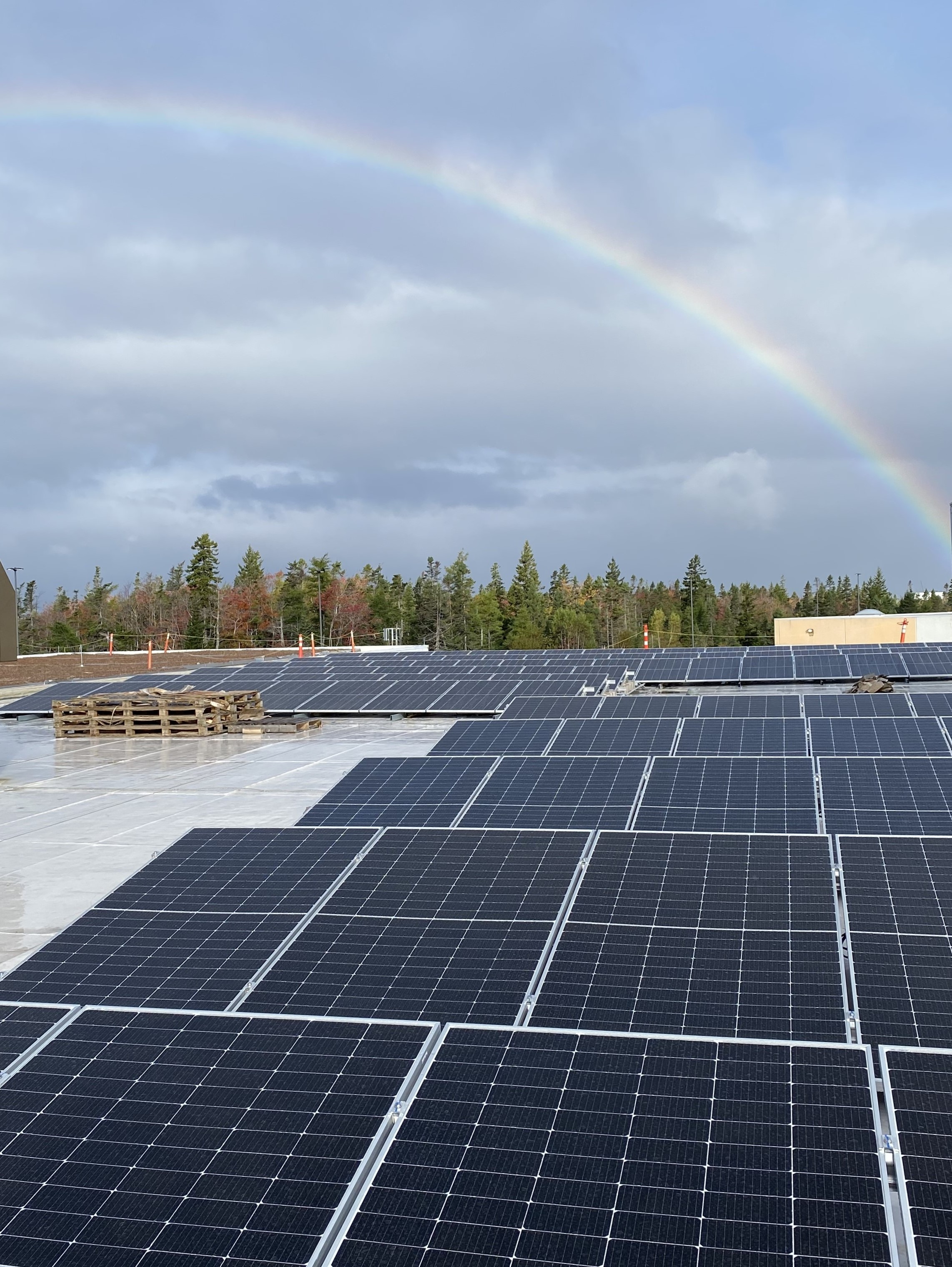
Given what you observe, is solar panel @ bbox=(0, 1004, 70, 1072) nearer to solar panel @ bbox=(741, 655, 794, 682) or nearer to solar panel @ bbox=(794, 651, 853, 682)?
solar panel @ bbox=(741, 655, 794, 682)

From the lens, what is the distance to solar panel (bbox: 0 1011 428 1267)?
595 centimetres

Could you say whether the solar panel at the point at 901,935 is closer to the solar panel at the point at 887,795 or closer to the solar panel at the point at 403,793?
the solar panel at the point at 887,795

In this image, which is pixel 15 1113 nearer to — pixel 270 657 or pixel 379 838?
pixel 379 838

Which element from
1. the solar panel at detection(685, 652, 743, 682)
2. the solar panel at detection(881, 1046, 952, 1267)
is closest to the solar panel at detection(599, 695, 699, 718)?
the solar panel at detection(685, 652, 743, 682)

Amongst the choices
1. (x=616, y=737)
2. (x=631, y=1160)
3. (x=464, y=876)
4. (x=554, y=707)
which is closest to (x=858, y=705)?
(x=554, y=707)

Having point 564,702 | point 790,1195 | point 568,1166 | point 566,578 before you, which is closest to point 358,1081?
point 568,1166

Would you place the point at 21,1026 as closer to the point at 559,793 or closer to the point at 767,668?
the point at 559,793

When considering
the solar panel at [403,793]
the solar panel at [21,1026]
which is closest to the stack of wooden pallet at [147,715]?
the solar panel at [403,793]

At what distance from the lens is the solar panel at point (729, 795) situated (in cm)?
1418

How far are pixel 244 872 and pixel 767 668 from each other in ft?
103

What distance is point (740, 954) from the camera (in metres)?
9.01

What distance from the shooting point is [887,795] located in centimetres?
1529

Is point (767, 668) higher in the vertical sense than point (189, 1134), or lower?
higher

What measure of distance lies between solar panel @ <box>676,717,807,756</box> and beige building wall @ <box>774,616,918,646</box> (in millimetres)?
46896
